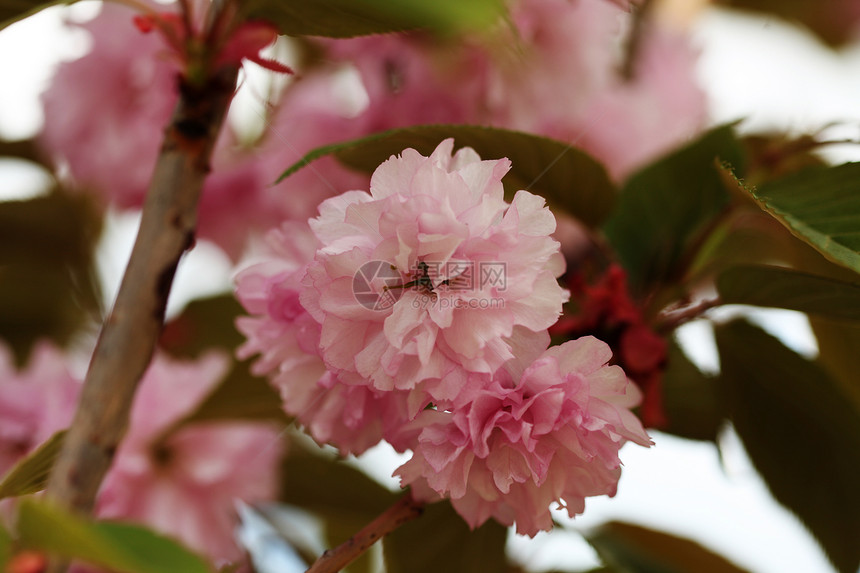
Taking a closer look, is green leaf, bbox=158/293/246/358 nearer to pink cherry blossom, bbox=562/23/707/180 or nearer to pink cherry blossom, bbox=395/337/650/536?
pink cherry blossom, bbox=562/23/707/180

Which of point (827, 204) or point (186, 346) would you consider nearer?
point (827, 204)

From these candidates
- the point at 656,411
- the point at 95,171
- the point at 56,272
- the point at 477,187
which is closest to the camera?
the point at 477,187

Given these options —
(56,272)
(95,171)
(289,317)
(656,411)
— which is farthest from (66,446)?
(56,272)

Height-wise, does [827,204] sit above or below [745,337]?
above

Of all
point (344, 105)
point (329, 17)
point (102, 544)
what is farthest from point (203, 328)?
point (102, 544)

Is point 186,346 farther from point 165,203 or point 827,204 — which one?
point 827,204

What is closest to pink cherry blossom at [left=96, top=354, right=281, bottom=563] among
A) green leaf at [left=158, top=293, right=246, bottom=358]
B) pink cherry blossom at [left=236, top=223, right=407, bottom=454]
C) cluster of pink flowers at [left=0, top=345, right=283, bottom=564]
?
cluster of pink flowers at [left=0, top=345, right=283, bottom=564]

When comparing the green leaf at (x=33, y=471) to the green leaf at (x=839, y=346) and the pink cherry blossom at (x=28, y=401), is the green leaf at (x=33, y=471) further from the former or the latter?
the green leaf at (x=839, y=346)

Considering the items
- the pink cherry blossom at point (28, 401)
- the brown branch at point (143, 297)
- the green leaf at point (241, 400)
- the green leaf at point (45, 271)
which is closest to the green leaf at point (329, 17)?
the brown branch at point (143, 297)
